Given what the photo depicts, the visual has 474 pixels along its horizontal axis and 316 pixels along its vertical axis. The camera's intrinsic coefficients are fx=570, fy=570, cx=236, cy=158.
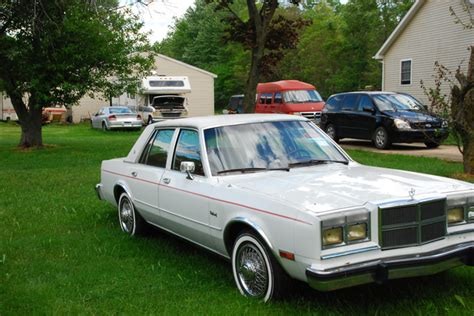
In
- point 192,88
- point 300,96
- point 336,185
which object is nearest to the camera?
point 336,185

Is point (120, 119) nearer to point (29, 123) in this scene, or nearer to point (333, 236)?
point (29, 123)

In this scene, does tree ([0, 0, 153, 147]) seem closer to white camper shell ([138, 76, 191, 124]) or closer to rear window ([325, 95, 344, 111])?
rear window ([325, 95, 344, 111])

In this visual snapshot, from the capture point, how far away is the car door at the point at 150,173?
5957mm

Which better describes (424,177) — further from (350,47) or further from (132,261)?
(350,47)

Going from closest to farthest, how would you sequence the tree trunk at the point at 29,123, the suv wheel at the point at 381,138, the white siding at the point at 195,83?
the suv wheel at the point at 381,138 < the tree trunk at the point at 29,123 < the white siding at the point at 195,83

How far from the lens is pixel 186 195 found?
526 centimetres

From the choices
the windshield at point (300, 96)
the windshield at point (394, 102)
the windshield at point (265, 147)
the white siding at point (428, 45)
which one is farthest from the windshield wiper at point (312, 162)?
the windshield at point (300, 96)

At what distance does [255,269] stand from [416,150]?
12562 millimetres

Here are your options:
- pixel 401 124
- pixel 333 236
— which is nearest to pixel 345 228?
pixel 333 236

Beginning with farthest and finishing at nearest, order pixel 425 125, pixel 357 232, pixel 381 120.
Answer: pixel 381 120
pixel 425 125
pixel 357 232

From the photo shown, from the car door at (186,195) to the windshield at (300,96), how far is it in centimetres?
1963

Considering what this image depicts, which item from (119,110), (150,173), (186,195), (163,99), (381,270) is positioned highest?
(163,99)

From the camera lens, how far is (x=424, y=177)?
16.1 ft

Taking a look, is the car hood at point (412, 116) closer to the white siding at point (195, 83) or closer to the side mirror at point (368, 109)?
the side mirror at point (368, 109)
